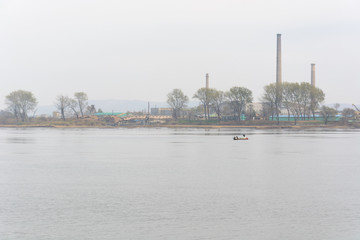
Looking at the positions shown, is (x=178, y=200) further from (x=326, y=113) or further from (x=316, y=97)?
(x=326, y=113)

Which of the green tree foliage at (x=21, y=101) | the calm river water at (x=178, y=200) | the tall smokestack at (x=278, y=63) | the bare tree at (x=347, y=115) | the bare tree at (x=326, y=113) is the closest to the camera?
the calm river water at (x=178, y=200)

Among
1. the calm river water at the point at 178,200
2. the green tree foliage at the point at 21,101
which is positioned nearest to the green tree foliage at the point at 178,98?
the green tree foliage at the point at 21,101

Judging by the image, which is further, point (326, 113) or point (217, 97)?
point (217, 97)

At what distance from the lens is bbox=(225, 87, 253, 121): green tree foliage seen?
139 metres

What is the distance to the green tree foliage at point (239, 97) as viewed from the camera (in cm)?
13900

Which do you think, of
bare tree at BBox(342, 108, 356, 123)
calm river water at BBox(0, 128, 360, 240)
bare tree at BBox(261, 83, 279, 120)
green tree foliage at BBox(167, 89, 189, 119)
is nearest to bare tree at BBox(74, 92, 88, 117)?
green tree foliage at BBox(167, 89, 189, 119)

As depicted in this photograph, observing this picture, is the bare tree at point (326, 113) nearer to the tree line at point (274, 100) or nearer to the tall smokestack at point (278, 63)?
the tree line at point (274, 100)

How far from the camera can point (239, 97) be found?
13975 centimetres

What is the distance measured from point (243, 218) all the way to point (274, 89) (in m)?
114

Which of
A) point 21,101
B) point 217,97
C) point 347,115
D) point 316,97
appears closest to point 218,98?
point 217,97

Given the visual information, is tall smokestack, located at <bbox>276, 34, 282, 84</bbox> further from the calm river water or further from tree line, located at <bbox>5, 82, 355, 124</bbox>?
the calm river water

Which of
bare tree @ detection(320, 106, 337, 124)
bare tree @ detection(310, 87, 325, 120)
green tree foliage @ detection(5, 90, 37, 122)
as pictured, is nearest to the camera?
bare tree @ detection(310, 87, 325, 120)

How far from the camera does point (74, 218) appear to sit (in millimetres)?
21203

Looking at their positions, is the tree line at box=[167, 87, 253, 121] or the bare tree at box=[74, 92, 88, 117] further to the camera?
the bare tree at box=[74, 92, 88, 117]
